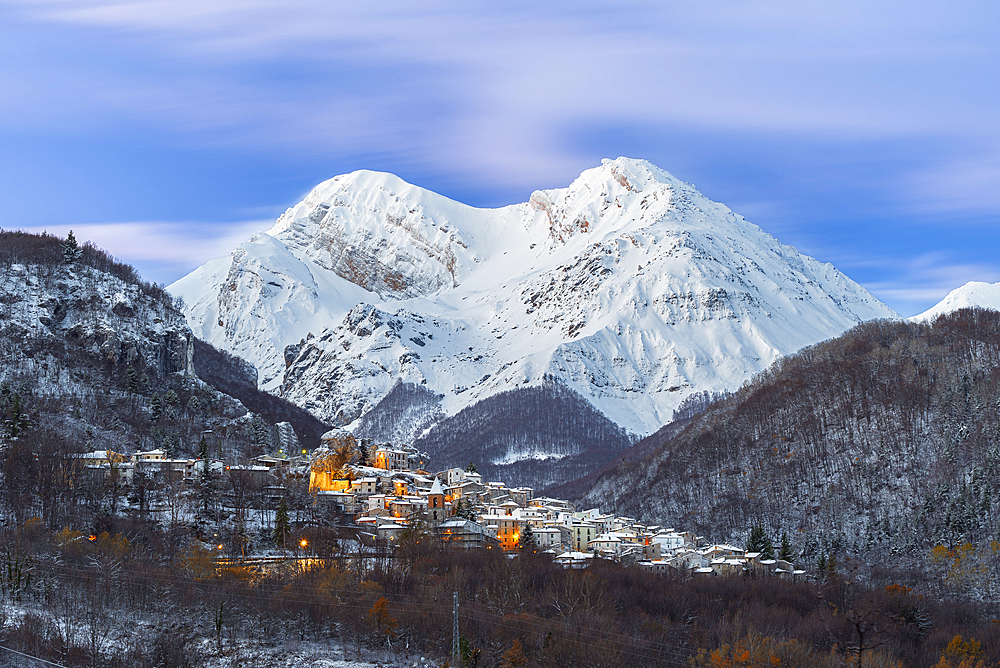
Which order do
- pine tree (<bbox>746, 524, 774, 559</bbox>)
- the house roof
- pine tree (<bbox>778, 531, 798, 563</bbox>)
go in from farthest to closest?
the house roof → pine tree (<bbox>778, 531, 798, 563</bbox>) → pine tree (<bbox>746, 524, 774, 559</bbox>)

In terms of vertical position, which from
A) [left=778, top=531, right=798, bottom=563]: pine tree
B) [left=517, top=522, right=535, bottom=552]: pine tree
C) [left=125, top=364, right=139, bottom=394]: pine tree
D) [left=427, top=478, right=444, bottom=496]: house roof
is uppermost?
[left=125, top=364, right=139, bottom=394]: pine tree

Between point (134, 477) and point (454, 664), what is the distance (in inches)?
1900

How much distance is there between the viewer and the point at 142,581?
99250 millimetres

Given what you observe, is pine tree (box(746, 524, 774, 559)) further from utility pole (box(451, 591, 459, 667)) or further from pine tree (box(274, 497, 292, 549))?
utility pole (box(451, 591, 459, 667))

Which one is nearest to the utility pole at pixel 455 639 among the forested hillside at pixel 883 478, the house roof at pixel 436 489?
the house roof at pixel 436 489

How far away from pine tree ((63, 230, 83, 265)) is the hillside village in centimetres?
4276

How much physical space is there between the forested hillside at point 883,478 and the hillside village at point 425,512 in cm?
1496

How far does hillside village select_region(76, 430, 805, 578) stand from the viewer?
419 feet

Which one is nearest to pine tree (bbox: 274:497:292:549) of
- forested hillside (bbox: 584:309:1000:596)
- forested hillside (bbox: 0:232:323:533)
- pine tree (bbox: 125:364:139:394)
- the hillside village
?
forested hillside (bbox: 0:232:323:533)

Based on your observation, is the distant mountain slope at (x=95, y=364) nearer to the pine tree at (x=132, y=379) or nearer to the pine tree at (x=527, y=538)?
the pine tree at (x=132, y=379)

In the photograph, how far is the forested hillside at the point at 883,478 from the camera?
150 m

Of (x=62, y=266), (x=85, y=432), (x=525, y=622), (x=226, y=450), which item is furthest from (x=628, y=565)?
(x=62, y=266)

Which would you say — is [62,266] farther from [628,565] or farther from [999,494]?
[999,494]

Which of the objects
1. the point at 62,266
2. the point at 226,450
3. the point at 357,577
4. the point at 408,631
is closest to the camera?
the point at 408,631
